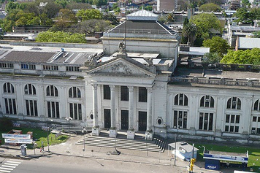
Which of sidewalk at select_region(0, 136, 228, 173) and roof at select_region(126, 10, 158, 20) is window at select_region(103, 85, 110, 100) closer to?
sidewalk at select_region(0, 136, 228, 173)

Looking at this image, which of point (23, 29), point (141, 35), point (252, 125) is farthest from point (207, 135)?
point (23, 29)

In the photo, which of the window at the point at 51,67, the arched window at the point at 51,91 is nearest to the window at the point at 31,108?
the arched window at the point at 51,91

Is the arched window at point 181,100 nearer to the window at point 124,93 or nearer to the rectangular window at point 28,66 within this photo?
the window at point 124,93

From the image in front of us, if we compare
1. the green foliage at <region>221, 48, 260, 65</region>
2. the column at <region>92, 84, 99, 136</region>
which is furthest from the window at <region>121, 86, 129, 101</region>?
the green foliage at <region>221, 48, 260, 65</region>

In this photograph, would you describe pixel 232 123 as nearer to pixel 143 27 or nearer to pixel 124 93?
pixel 124 93

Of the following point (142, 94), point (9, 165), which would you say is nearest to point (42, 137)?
point (9, 165)
